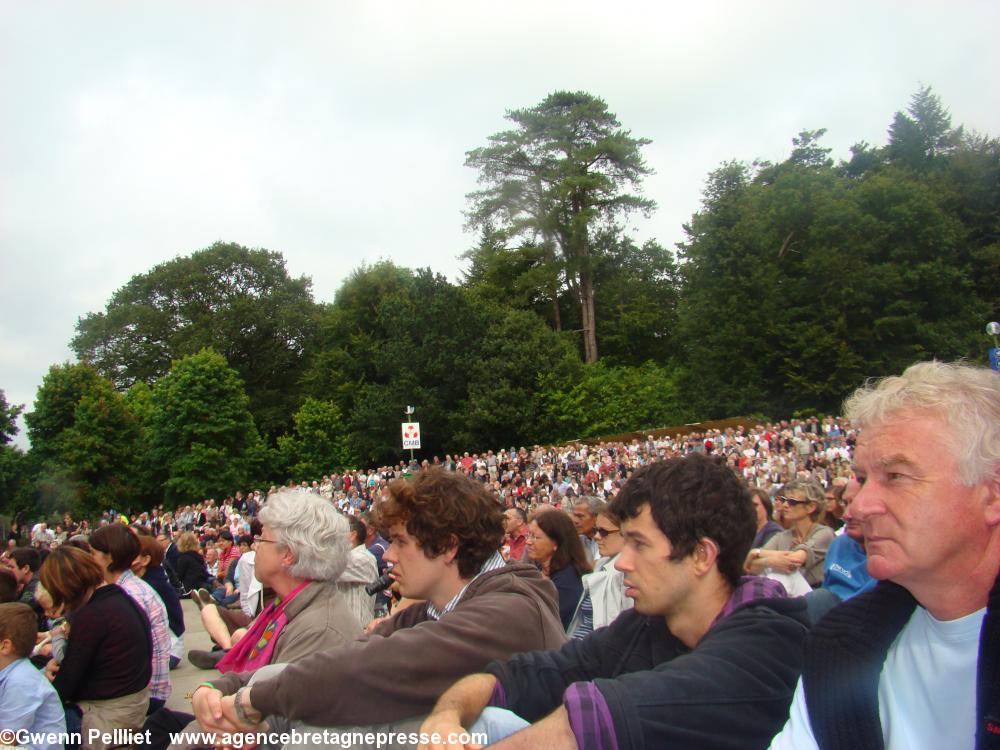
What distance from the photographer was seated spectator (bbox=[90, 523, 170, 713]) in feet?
13.5

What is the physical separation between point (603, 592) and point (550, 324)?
146 ft

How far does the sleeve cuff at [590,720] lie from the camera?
1.41 m

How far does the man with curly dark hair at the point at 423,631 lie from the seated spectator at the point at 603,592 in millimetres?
978

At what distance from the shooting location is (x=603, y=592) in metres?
3.68

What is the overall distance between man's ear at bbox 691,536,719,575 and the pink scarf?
5.12ft

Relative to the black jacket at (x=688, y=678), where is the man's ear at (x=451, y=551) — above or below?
above

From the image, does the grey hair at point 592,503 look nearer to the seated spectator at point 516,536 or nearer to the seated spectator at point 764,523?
the seated spectator at point 516,536

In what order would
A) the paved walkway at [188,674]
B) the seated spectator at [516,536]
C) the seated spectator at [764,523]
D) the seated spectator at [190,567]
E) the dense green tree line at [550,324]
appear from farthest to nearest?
the dense green tree line at [550,324] < the seated spectator at [190,567] < the seated spectator at [516,536] < the paved walkway at [188,674] < the seated spectator at [764,523]

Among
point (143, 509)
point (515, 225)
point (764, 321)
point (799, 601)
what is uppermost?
point (515, 225)

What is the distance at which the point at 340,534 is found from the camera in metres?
2.98

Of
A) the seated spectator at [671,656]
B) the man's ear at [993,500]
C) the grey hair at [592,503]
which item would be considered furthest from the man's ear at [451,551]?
the grey hair at [592,503]

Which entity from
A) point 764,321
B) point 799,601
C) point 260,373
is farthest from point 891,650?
point 260,373

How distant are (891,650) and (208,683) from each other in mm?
1730

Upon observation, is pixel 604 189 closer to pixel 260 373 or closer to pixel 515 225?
pixel 515 225
